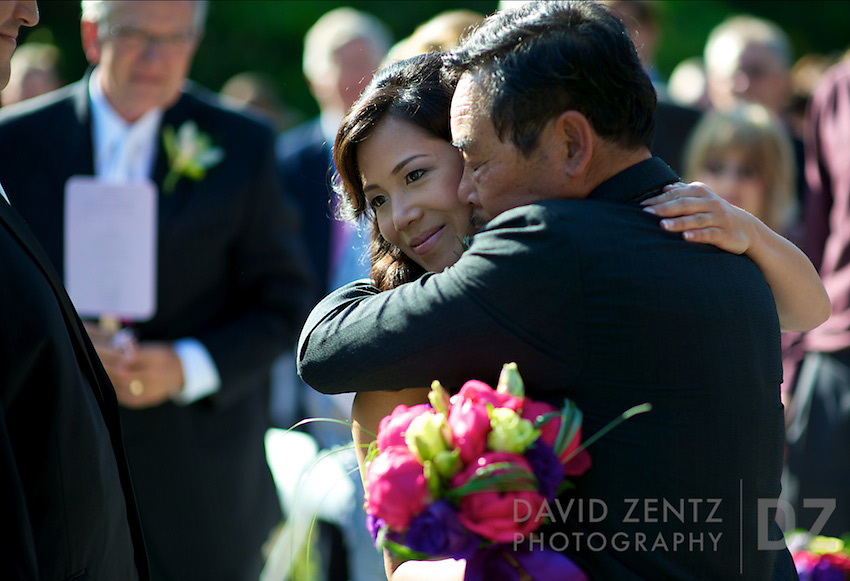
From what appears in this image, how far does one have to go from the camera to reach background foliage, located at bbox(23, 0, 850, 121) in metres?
14.8

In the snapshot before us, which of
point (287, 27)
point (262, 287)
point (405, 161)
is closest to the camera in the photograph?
point (405, 161)

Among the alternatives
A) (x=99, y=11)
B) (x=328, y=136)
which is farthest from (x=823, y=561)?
(x=328, y=136)

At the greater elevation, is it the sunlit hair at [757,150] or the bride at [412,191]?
the bride at [412,191]

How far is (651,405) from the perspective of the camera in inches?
78.4

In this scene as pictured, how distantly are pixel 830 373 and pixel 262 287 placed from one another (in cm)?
265

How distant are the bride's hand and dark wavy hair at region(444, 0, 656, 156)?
0.46 feet

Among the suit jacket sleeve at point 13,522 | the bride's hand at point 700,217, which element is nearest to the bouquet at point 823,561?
the bride's hand at point 700,217

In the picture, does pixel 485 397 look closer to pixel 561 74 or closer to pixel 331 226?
pixel 561 74

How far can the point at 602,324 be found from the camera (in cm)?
197

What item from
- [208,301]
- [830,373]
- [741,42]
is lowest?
[830,373]

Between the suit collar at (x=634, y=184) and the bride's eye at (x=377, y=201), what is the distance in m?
0.69

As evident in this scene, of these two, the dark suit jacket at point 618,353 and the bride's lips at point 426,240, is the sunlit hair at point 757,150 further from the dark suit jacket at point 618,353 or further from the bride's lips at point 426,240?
the dark suit jacket at point 618,353

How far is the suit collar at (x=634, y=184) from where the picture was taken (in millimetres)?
2131

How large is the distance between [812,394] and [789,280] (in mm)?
2897
